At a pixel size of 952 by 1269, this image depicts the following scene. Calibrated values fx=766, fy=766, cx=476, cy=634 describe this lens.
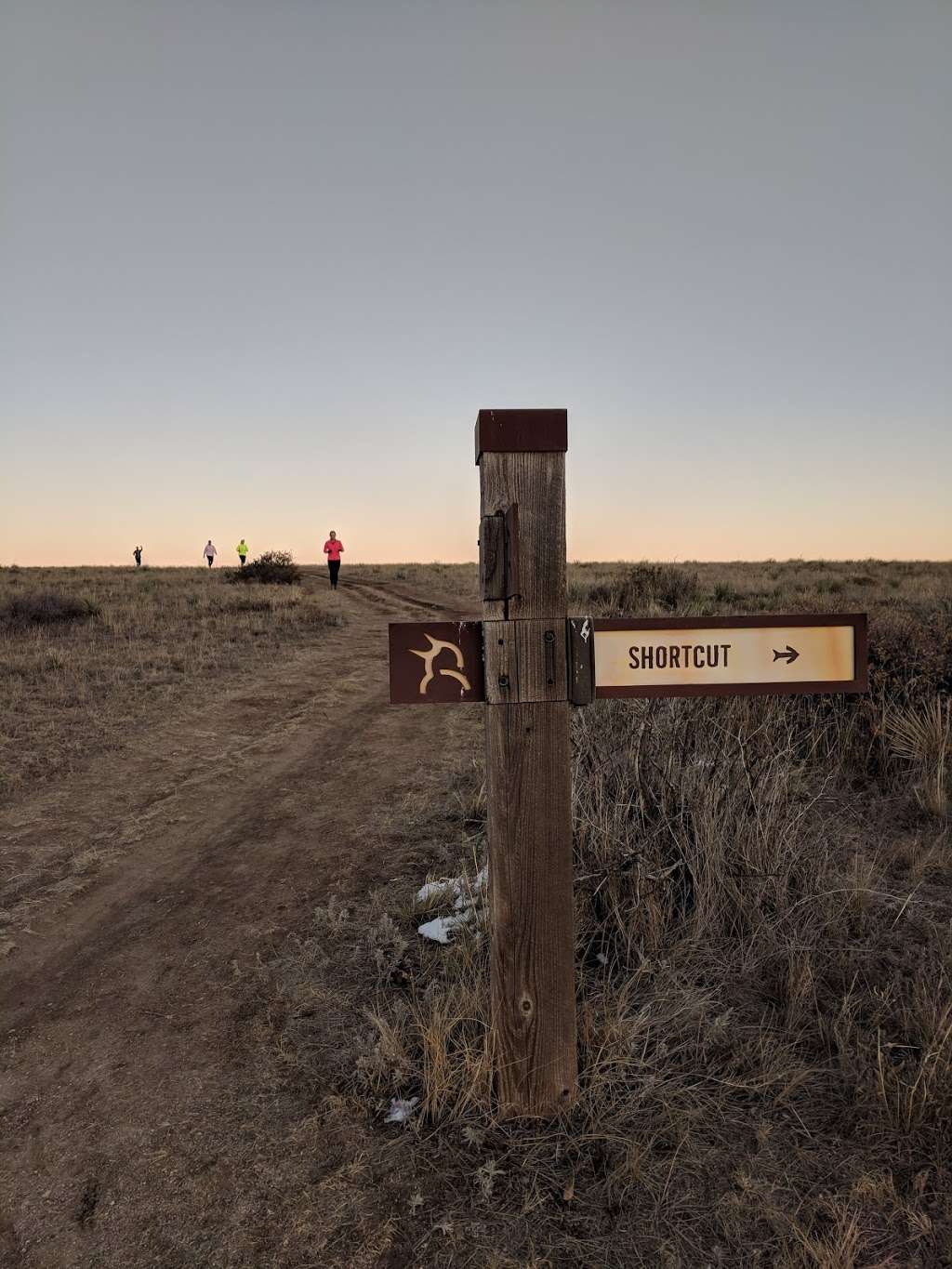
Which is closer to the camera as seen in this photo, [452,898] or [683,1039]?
[683,1039]

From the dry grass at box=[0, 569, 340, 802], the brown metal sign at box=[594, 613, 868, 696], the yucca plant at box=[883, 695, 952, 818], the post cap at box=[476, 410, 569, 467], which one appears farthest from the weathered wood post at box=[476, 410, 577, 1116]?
the dry grass at box=[0, 569, 340, 802]

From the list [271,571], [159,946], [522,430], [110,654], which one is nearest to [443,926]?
[159,946]

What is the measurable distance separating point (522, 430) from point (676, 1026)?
2102mm

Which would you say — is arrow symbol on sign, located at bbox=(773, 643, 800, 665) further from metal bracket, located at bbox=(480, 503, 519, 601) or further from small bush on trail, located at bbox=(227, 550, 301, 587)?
small bush on trail, located at bbox=(227, 550, 301, 587)

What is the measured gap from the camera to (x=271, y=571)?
24.7 meters

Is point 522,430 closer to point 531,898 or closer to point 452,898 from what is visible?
point 531,898

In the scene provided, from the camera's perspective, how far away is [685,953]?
122 inches

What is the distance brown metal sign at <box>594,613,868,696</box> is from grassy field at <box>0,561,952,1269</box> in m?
A: 1.19

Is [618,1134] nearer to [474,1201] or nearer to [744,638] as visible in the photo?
[474,1201]

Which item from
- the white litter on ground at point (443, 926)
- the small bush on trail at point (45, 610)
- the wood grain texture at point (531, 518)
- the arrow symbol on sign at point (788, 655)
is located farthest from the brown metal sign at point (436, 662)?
the small bush on trail at point (45, 610)

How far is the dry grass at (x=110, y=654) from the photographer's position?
715 cm

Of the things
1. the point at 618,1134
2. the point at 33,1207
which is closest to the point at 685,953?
the point at 618,1134

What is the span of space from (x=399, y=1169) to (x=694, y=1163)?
2.80ft

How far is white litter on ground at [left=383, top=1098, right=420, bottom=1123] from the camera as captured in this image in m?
2.42
